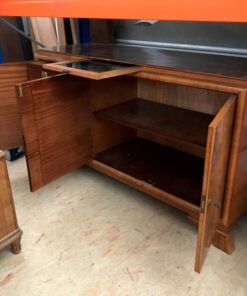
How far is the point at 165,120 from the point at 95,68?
0.35m

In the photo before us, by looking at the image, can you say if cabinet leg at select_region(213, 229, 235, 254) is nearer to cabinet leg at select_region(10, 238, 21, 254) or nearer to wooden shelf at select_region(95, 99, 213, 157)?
wooden shelf at select_region(95, 99, 213, 157)

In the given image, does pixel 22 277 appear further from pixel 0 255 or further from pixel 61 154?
pixel 61 154

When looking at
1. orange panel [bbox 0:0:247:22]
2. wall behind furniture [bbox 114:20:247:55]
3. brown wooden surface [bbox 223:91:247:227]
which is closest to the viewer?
orange panel [bbox 0:0:247:22]

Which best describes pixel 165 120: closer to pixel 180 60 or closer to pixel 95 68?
pixel 180 60

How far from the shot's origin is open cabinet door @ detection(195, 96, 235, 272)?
2.20 ft

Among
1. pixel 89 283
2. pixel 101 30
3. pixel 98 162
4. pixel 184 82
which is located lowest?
pixel 89 283

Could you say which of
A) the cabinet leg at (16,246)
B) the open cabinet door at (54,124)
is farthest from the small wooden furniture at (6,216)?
the open cabinet door at (54,124)

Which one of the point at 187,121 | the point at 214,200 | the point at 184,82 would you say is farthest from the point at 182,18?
the point at 187,121

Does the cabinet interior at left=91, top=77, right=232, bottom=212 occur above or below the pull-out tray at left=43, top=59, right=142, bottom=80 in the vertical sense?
below

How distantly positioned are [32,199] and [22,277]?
41cm

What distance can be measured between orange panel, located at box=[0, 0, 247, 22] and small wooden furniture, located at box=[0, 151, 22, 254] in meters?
0.45

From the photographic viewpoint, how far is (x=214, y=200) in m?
0.78

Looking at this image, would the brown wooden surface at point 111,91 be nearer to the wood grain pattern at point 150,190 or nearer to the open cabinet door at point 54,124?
the open cabinet door at point 54,124

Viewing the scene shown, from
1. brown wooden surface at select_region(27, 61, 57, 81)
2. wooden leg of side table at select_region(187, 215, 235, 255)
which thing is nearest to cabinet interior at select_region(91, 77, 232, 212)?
wooden leg of side table at select_region(187, 215, 235, 255)
